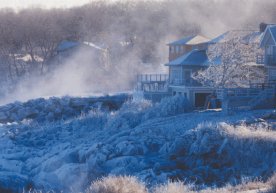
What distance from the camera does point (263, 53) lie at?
38062mm

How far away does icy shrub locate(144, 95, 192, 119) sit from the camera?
33.6 meters

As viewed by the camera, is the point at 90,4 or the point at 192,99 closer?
the point at 192,99

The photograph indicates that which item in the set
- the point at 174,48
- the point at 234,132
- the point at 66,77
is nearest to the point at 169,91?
the point at 174,48

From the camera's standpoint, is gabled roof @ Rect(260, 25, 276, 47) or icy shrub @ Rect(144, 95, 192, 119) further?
gabled roof @ Rect(260, 25, 276, 47)

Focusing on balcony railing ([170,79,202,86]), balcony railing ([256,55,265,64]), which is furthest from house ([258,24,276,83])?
balcony railing ([170,79,202,86])

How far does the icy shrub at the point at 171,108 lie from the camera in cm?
3359

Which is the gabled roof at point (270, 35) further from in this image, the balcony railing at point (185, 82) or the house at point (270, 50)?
the balcony railing at point (185, 82)

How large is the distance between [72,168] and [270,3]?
61.8 meters

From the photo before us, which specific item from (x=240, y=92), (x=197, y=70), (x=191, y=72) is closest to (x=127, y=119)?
(x=240, y=92)

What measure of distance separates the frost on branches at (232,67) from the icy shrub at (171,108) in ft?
7.29

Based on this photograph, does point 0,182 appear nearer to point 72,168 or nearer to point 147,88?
point 72,168

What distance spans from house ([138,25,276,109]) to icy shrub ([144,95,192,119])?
181 centimetres

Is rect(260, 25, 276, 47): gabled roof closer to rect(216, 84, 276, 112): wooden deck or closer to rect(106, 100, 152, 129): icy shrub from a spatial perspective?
rect(216, 84, 276, 112): wooden deck

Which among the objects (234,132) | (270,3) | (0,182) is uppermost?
(270,3)
